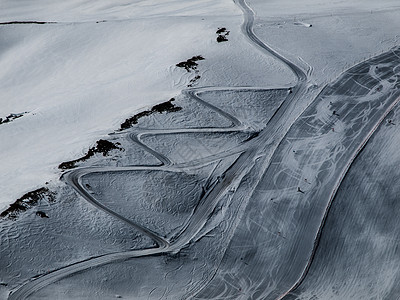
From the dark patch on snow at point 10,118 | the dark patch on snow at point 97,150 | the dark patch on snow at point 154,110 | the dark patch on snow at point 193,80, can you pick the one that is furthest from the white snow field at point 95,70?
the dark patch on snow at point 10,118

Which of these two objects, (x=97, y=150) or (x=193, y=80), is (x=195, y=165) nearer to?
(x=97, y=150)

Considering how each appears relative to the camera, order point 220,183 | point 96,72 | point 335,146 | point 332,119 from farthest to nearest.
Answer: point 96,72 → point 332,119 → point 335,146 → point 220,183

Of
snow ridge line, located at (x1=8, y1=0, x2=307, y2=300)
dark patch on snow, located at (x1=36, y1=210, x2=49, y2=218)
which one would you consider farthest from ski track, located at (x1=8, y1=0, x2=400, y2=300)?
dark patch on snow, located at (x1=36, y1=210, x2=49, y2=218)

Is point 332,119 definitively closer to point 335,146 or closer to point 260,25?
point 335,146

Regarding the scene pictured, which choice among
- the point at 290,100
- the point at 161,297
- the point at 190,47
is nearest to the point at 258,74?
the point at 290,100

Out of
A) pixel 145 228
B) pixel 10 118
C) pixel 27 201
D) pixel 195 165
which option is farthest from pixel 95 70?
pixel 145 228

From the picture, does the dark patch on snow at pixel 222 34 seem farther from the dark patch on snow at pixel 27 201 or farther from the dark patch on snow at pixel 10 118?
the dark patch on snow at pixel 27 201

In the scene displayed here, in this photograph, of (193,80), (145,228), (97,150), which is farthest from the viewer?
(193,80)
